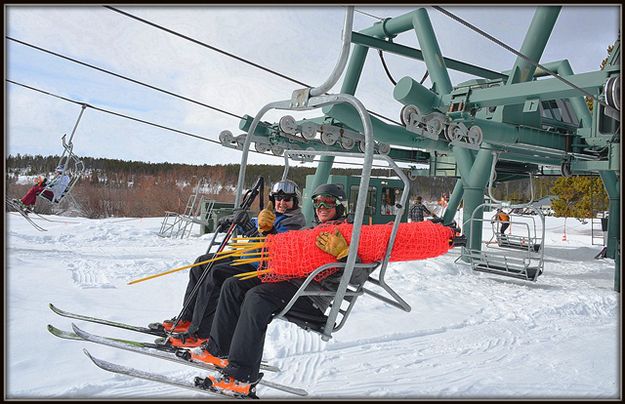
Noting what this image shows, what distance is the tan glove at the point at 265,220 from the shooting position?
10.6 feet

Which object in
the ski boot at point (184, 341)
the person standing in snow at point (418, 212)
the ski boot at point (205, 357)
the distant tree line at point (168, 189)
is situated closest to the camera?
the ski boot at point (205, 357)

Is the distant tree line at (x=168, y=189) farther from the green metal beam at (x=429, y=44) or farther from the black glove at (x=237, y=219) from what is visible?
the black glove at (x=237, y=219)

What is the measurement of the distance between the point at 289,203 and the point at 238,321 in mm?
1057

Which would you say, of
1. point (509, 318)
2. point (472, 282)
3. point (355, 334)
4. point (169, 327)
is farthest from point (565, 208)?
point (169, 327)

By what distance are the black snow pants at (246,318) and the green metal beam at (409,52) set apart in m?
7.16

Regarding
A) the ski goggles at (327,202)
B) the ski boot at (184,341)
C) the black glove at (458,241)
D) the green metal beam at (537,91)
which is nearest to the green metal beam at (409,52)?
the green metal beam at (537,91)

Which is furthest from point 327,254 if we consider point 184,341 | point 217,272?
point 184,341

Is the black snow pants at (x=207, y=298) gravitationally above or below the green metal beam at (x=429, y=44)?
below

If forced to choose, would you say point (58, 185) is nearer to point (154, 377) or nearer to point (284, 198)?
point (284, 198)

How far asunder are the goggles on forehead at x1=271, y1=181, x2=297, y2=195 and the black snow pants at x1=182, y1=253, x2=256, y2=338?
0.61 m

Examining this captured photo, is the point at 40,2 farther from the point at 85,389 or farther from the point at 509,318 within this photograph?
the point at 509,318

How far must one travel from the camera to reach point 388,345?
444 centimetres

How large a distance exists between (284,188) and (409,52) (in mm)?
7557

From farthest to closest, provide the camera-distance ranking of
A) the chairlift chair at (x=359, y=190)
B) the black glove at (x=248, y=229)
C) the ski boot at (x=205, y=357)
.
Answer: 1. the black glove at (x=248, y=229)
2. the ski boot at (x=205, y=357)
3. the chairlift chair at (x=359, y=190)
